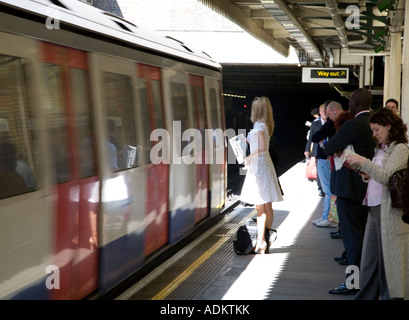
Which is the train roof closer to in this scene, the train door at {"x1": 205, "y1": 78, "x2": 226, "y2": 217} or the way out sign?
the train door at {"x1": 205, "y1": 78, "x2": 226, "y2": 217}

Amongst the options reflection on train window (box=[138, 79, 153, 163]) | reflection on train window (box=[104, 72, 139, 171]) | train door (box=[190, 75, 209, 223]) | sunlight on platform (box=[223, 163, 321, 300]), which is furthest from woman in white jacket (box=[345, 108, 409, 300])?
train door (box=[190, 75, 209, 223])

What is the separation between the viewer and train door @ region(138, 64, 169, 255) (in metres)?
7.62

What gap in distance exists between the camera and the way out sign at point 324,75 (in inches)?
788

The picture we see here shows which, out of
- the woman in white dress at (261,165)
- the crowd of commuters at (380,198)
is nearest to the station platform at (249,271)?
the woman in white dress at (261,165)

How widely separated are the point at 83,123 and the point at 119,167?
0.87 m

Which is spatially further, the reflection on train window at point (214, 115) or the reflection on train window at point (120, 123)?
the reflection on train window at point (214, 115)

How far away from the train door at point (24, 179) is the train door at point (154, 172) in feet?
8.40

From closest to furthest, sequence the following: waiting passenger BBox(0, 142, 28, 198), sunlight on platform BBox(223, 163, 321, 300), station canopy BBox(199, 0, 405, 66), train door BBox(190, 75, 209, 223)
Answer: waiting passenger BBox(0, 142, 28, 198) → sunlight on platform BBox(223, 163, 321, 300) → train door BBox(190, 75, 209, 223) → station canopy BBox(199, 0, 405, 66)

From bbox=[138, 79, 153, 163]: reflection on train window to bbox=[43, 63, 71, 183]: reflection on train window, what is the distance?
6.54ft

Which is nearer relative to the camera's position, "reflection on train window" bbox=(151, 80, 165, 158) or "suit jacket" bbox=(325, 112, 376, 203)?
"suit jacket" bbox=(325, 112, 376, 203)

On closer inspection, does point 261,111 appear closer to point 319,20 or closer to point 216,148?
point 216,148

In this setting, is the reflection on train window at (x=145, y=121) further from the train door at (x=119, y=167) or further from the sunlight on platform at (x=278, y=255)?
the sunlight on platform at (x=278, y=255)

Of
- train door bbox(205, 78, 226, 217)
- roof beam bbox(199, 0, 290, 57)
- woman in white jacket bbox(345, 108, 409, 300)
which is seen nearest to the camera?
woman in white jacket bbox(345, 108, 409, 300)

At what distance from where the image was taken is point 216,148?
11648 millimetres
